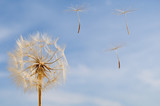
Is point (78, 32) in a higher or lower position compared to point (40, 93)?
higher

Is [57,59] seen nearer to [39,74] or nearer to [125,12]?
[39,74]

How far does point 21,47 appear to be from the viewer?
17609mm

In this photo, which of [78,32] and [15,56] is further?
[15,56]

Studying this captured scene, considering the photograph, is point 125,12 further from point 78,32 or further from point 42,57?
point 42,57

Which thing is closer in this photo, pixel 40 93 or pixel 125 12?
pixel 40 93

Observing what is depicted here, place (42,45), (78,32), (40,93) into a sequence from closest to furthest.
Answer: (78,32)
(40,93)
(42,45)

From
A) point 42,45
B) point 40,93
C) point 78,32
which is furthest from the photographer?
point 42,45

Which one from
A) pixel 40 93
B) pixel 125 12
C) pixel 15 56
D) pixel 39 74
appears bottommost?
pixel 40 93

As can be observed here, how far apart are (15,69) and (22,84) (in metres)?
1.02

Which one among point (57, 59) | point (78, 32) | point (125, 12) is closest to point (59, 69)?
point (57, 59)

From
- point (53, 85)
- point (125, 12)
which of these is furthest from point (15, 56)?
point (125, 12)

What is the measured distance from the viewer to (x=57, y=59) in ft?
58.0

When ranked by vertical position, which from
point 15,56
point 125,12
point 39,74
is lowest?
point 39,74

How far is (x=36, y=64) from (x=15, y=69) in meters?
1.39
